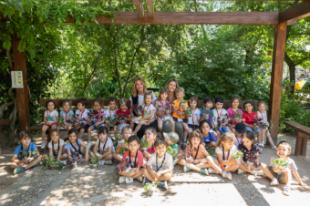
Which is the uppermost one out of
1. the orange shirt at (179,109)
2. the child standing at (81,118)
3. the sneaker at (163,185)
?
the orange shirt at (179,109)

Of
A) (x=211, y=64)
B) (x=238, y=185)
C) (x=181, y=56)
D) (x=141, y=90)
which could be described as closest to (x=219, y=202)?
(x=238, y=185)

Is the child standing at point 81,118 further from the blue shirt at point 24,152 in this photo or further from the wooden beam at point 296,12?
the wooden beam at point 296,12

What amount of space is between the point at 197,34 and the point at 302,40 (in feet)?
12.6

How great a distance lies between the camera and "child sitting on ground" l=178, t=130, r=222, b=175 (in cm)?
454

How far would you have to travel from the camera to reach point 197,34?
9.20 m

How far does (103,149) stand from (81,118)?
3.89 feet

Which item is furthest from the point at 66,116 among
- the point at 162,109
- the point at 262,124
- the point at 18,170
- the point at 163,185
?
the point at 262,124

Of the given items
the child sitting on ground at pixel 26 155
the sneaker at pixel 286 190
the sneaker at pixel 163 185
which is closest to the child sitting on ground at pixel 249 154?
the sneaker at pixel 286 190

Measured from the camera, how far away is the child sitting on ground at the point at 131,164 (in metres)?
4.19

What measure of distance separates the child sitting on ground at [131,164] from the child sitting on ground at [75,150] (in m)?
1.02

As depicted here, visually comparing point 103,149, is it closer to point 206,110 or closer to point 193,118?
point 193,118

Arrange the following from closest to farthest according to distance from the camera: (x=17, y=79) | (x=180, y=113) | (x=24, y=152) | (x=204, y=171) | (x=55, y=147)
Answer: (x=204, y=171), (x=24, y=152), (x=55, y=147), (x=180, y=113), (x=17, y=79)

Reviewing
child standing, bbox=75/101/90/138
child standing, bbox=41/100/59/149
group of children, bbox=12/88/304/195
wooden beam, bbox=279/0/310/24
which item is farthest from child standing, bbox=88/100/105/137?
wooden beam, bbox=279/0/310/24

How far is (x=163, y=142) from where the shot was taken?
4227mm
